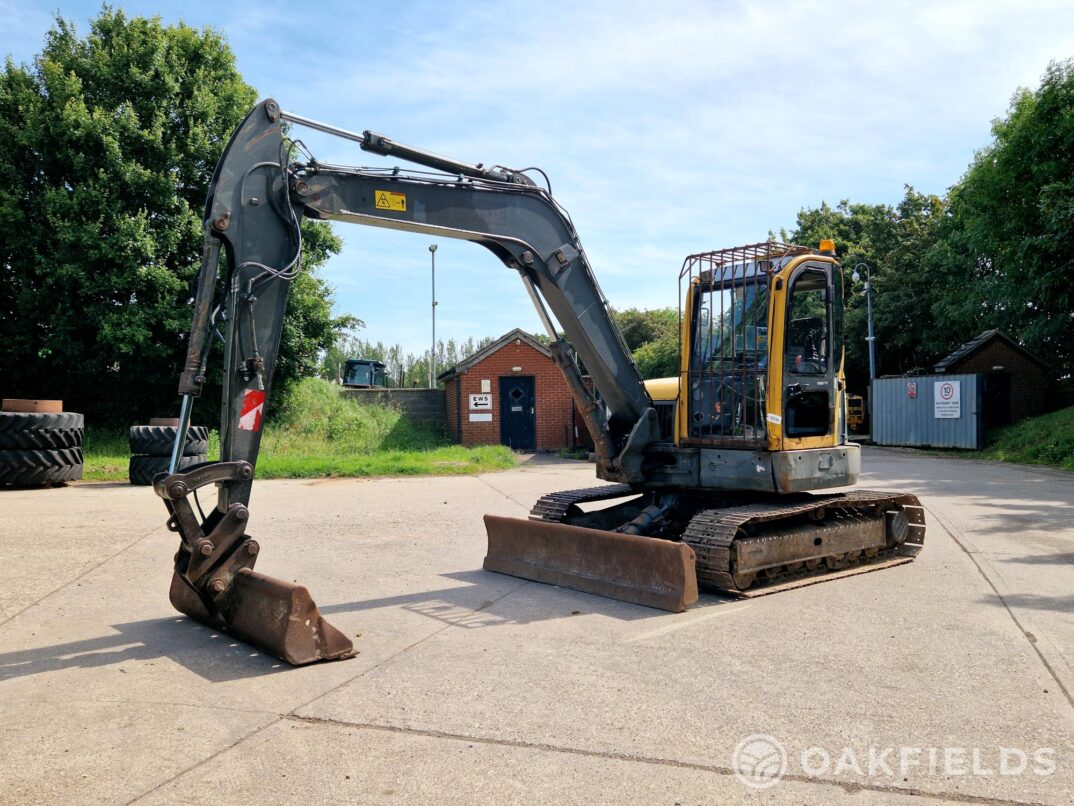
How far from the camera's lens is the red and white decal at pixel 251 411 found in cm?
619

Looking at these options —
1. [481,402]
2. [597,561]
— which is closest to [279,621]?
[597,561]

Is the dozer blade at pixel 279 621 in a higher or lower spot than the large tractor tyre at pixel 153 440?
lower

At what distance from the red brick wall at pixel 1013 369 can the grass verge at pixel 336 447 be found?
16.0 metres

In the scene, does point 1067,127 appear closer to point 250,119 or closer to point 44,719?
point 250,119

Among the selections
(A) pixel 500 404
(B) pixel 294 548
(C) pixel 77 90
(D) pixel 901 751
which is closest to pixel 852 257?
(A) pixel 500 404

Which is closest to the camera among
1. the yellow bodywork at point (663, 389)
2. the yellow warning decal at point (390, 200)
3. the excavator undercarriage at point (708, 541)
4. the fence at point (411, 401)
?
the yellow warning decal at point (390, 200)

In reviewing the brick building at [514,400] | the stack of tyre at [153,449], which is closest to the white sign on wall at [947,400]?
the brick building at [514,400]

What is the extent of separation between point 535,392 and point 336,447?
623cm

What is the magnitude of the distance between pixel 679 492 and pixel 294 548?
4495 mm

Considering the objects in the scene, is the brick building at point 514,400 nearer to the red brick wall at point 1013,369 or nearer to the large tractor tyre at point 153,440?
the large tractor tyre at point 153,440

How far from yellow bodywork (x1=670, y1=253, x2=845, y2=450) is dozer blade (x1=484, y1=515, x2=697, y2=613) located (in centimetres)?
149

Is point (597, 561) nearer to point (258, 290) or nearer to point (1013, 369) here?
point (258, 290)

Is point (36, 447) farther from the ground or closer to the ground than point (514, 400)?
closer to the ground

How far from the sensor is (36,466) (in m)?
15.6
